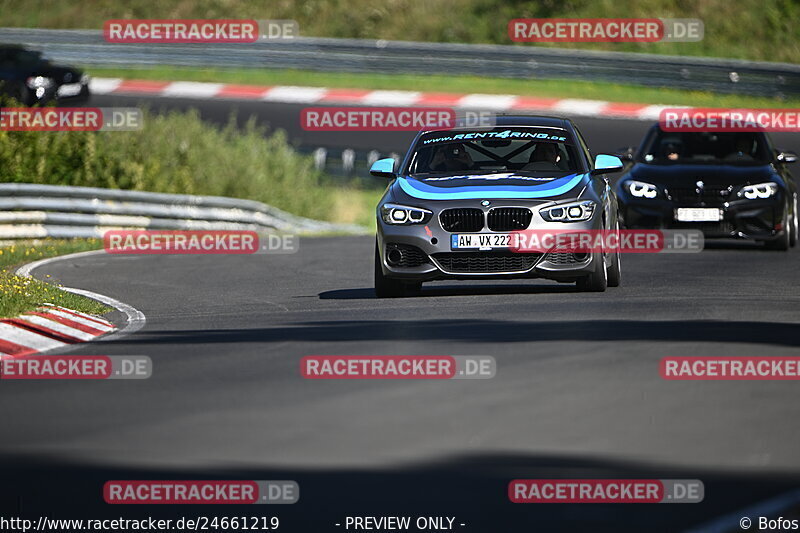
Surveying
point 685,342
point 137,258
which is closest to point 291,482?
point 685,342

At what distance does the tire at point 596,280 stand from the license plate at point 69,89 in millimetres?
21699

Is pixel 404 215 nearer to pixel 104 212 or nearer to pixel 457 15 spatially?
pixel 104 212

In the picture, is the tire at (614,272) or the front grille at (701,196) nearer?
the tire at (614,272)

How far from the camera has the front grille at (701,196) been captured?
57.8 ft

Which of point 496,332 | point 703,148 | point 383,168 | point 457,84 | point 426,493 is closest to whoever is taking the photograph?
point 426,493

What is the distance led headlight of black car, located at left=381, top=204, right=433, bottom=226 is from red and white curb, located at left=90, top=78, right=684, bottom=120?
756 inches

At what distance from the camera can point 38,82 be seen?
32.7 metres

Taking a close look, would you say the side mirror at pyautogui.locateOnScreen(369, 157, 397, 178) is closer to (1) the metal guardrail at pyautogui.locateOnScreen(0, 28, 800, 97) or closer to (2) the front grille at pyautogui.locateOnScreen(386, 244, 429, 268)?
(2) the front grille at pyautogui.locateOnScreen(386, 244, 429, 268)

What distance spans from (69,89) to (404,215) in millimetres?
21549

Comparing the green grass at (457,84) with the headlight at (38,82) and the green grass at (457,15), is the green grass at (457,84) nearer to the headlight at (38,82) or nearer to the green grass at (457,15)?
the green grass at (457,15)

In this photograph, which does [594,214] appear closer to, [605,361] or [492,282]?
[492,282]

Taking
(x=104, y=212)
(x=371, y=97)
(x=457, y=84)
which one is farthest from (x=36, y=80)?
(x=104, y=212)

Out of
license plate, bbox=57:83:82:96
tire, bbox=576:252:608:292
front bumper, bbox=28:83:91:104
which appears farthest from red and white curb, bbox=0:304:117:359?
license plate, bbox=57:83:82:96

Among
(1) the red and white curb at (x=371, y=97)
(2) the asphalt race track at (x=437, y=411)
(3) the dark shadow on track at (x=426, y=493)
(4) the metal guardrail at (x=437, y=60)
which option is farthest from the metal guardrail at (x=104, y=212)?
(3) the dark shadow on track at (x=426, y=493)
